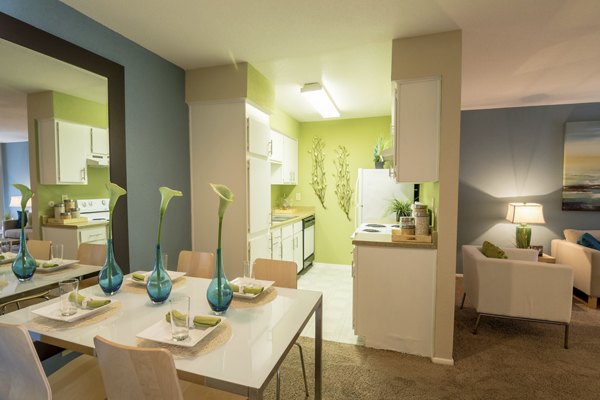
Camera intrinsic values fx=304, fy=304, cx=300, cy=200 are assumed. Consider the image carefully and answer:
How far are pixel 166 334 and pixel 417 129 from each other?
2.11 meters

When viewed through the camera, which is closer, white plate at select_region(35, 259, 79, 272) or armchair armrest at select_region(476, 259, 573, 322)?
white plate at select_region(35, 259, 79, 272)

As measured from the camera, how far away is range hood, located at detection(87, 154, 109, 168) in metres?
2.09

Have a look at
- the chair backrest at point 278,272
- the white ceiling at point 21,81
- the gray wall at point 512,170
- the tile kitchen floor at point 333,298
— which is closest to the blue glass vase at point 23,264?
the white ceiling at point 21,81

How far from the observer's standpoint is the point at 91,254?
6.60ft

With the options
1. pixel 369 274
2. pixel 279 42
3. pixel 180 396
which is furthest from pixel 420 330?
pixel 279 42

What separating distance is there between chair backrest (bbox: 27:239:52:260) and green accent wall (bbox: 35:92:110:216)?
171mm

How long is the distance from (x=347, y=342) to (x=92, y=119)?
102 inches

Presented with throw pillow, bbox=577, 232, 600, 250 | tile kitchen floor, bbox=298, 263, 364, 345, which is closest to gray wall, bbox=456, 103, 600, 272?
throw pillow, bbox=577, 232, 600, 250

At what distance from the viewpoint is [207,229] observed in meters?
3.00

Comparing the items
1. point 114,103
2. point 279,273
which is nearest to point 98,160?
point 114,103

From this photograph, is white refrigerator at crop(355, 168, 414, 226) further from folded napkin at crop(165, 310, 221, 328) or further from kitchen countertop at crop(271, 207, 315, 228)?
folded napkin at crop(165, 310, 221, 328)

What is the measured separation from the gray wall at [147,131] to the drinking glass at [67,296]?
1064 millimetres

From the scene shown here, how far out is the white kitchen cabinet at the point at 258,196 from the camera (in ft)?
9.64

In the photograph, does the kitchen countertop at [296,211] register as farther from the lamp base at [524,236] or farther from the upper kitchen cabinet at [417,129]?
the lamp base at [524,236]
